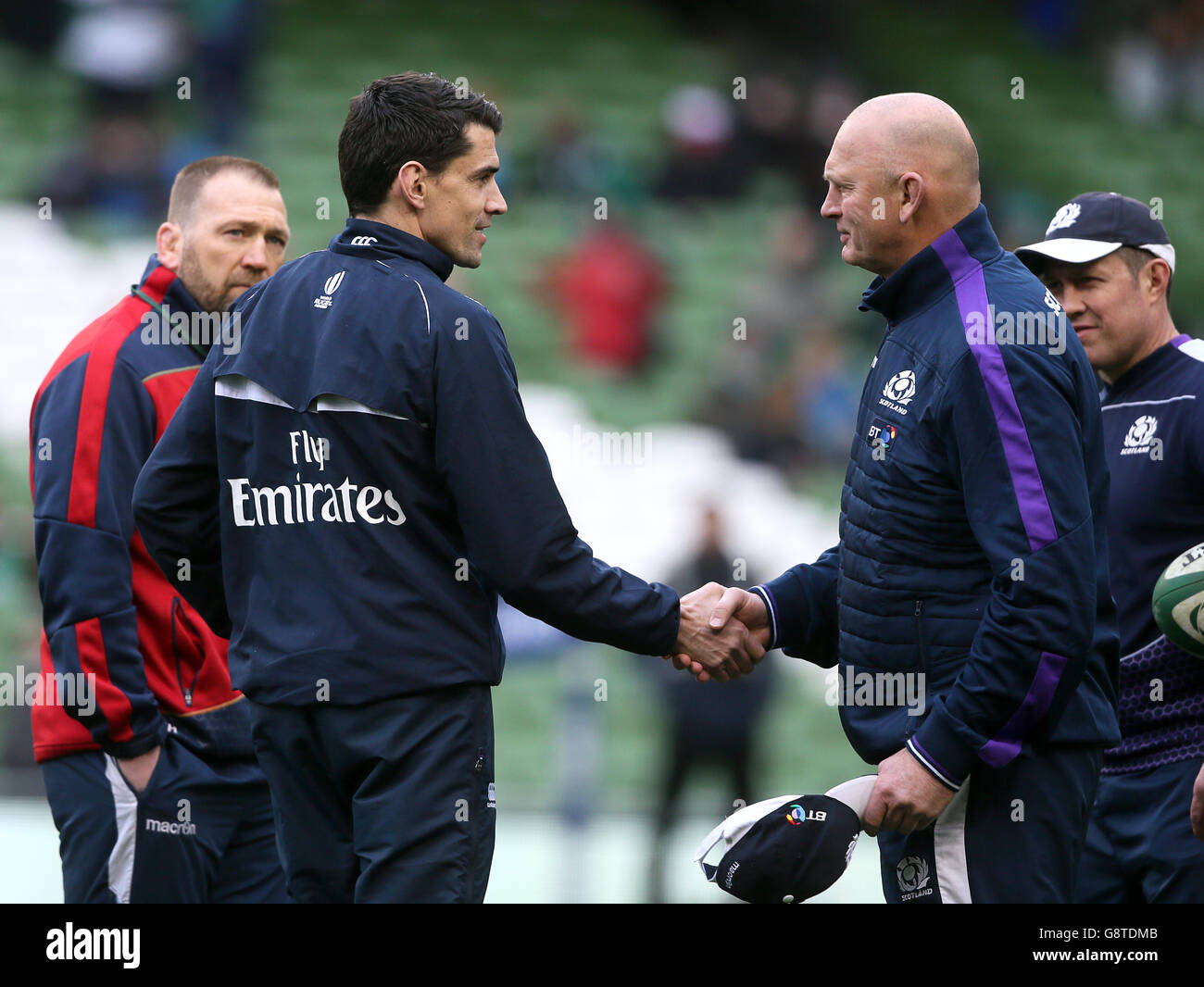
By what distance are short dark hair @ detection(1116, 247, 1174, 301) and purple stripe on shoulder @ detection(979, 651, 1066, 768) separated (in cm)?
140

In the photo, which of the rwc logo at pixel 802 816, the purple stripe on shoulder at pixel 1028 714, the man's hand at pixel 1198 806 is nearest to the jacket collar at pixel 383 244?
the rwc logo at pixel 802 816

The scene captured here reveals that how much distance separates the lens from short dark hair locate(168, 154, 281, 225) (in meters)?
4.12

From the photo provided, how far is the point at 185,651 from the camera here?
3.83 m

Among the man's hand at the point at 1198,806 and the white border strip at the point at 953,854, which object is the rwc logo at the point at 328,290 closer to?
the white border strip at the point at 953,854

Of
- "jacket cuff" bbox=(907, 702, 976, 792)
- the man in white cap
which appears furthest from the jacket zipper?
the man in white cap

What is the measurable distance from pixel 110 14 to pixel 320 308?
902 centimetres

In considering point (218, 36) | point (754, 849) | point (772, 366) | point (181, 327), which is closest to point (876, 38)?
point (772, 366)

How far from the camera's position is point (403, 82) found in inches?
124

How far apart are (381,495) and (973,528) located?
1115 millimetres

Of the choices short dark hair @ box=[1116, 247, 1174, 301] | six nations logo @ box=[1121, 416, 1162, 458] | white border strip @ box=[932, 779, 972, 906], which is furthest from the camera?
short dark hair @ box=[1116, 247, 1174, 301]

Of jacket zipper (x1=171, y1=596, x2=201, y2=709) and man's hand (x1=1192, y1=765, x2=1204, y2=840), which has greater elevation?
jacket zipper (x1=171, y1=596, x2=201, y2=709)

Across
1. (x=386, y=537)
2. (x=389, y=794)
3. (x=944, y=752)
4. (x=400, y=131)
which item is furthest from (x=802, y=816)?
(x=400, y=131)

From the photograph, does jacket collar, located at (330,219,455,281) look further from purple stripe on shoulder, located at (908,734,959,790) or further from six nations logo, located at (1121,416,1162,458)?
six nations logo, located at (1121,416,1162,458)

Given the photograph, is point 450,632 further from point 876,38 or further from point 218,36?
point 876,38
